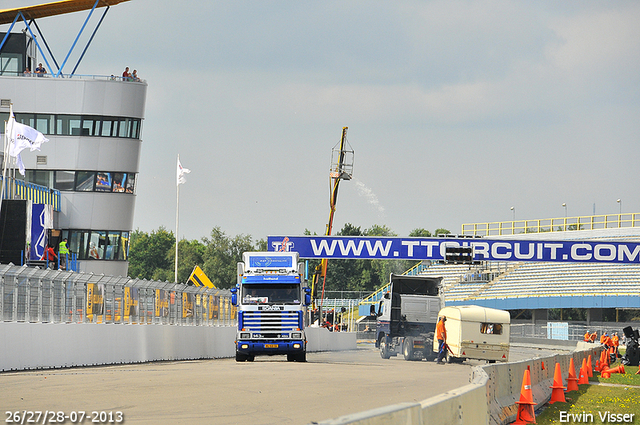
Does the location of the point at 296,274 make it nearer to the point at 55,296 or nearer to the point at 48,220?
the point at 55,296

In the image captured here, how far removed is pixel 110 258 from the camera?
2413 inches

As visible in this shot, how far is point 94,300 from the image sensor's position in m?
24.7

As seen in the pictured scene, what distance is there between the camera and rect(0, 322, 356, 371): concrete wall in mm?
20312

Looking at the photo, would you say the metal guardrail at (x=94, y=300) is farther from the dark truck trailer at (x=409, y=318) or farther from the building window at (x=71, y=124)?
the building window at (x=71, y=124)

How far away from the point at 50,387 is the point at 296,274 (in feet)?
48.2

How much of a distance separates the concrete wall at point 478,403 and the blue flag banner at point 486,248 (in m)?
39.8

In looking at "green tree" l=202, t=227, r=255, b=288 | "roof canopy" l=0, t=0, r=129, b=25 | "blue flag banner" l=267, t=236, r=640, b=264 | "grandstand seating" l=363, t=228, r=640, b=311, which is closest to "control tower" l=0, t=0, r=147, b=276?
"roof canopy" l=0, t=0, r=129, b=25

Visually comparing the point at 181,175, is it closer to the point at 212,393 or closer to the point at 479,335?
the point at 479,335

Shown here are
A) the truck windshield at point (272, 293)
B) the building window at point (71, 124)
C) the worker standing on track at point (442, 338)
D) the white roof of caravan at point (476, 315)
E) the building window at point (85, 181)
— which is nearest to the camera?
the truck windshield at point (272, 293)

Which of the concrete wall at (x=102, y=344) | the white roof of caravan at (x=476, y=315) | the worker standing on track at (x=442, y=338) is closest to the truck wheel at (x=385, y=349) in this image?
the worker standing on track at (x=442, y=338)

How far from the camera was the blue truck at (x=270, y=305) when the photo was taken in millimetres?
29312

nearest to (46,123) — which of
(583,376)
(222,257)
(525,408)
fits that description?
(583,376)

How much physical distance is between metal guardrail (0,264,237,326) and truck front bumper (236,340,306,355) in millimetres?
2948

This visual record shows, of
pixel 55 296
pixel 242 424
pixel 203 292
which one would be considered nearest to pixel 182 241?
pixel 203 292
